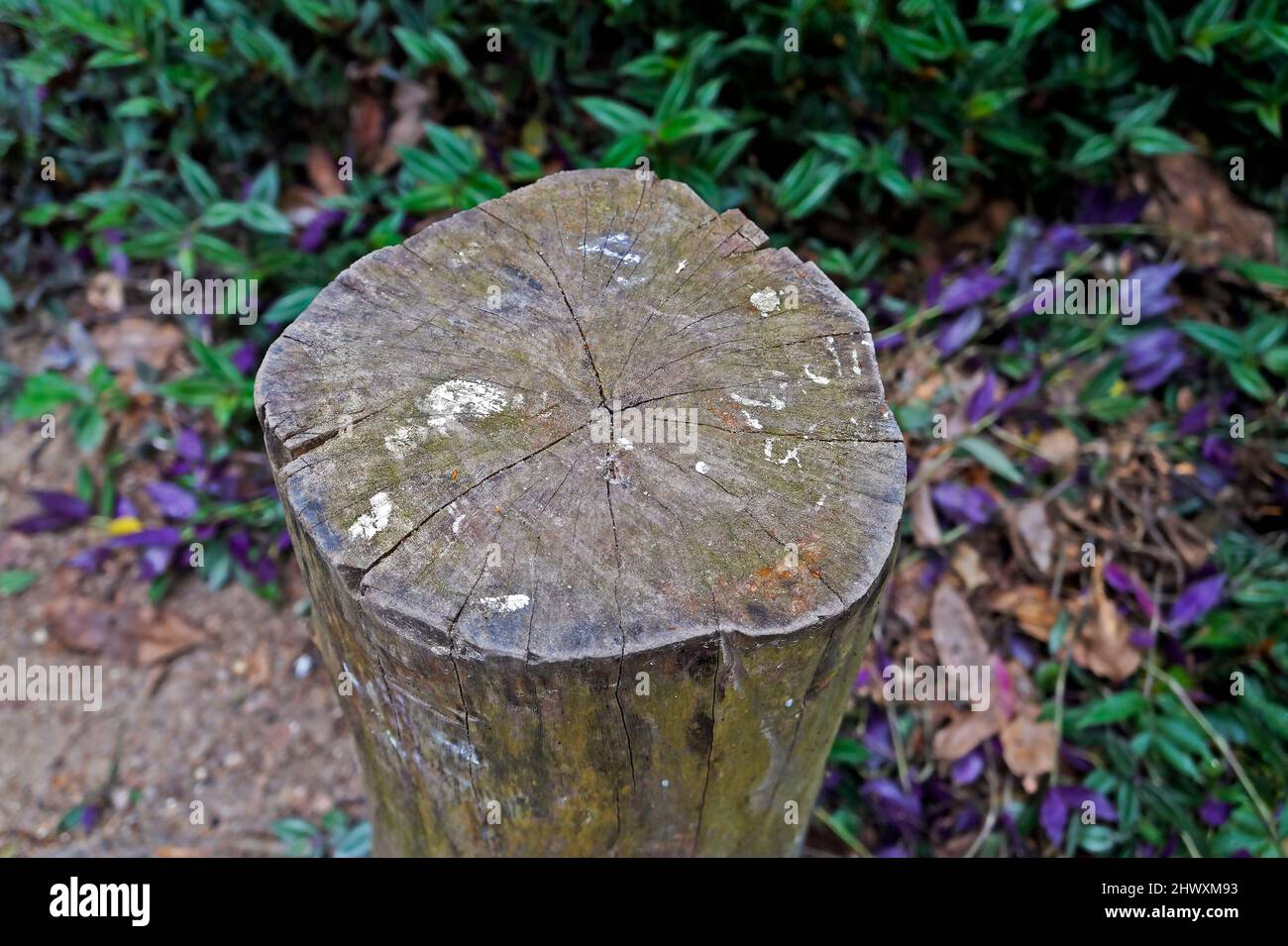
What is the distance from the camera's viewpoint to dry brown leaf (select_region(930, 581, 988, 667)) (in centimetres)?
274

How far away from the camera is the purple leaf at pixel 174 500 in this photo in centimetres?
302

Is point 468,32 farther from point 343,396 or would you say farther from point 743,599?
point 743,599

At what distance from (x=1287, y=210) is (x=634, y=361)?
2.56 meters

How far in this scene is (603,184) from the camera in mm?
1843

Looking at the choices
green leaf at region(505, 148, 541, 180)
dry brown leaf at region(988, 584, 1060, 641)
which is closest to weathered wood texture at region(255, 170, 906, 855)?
green leaf at region(505, 148, 541, 180)

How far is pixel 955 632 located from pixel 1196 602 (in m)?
0.61

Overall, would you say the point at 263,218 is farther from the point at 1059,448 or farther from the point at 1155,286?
the point at 1155,286

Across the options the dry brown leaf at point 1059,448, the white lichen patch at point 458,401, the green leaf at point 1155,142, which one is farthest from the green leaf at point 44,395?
the green leaf at point 1155,142

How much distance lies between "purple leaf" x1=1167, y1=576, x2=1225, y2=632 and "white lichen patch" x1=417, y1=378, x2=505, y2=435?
6.72 feet

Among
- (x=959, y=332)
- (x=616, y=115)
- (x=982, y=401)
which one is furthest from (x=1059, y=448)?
(x=616, y=115)

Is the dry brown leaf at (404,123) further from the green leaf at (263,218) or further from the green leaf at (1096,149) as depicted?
the green leaf at (1096,149)

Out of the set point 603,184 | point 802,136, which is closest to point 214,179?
point 802,136

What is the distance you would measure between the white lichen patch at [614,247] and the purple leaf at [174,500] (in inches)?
70.9

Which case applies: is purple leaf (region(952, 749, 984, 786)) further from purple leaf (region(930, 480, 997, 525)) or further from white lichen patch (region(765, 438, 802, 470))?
white lichen patch (region(765, 438, 802, 470))
